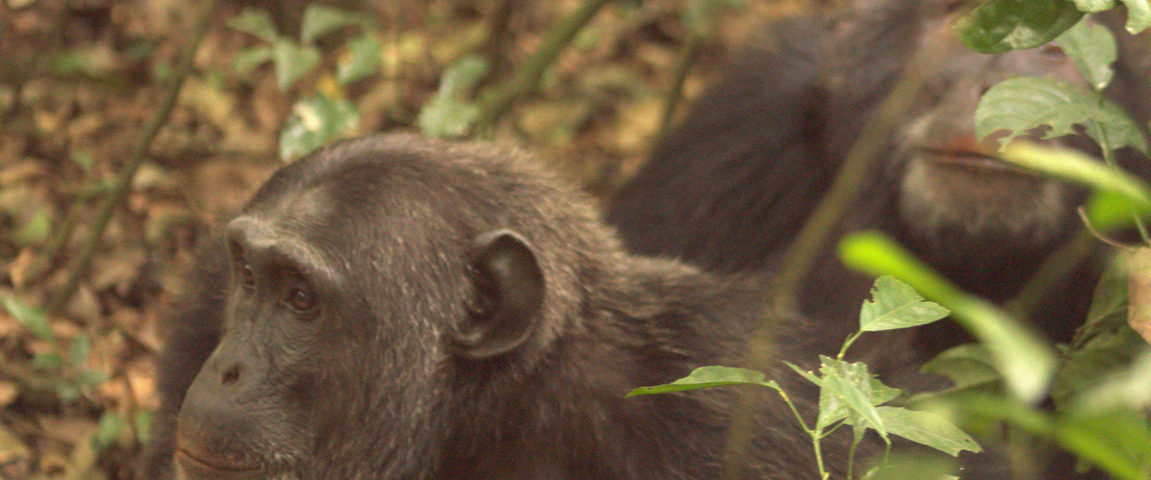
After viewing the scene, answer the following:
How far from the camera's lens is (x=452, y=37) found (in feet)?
25.6

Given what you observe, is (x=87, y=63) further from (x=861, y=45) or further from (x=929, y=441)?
(x=929, y=441)

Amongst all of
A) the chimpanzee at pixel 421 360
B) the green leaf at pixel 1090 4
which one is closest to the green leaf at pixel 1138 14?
the green leaf at pixel 1090 4

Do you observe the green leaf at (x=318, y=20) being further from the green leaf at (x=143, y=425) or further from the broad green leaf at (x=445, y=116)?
the green leaf at (x=143, y=425)

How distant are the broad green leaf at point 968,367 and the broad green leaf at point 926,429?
3.90 ft

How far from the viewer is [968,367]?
11.9ft

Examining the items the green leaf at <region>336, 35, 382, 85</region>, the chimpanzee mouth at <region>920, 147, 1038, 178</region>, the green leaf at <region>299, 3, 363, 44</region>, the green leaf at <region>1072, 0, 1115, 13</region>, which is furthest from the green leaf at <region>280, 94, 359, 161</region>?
the green leaf at <region>1072, 0, 1115, 13</region>

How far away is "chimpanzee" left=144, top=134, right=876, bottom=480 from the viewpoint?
3086mm

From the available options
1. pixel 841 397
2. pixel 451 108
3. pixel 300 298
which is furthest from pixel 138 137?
pixel 841 397

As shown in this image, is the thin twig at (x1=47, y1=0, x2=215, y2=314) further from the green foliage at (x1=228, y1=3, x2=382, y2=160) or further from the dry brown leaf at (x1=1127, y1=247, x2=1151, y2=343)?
the dry brown leaf at (x1=1127, y1=247, x2=1151, y2=343)

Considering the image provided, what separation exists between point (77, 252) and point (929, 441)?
4.22m

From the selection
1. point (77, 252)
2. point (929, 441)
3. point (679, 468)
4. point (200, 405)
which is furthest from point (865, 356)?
point (77, 252)

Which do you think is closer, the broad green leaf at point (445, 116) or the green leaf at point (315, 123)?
the green leaf at point (315, 123)

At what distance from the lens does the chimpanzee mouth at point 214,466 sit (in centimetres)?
304

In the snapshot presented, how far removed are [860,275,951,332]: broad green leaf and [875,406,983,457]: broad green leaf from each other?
164 millimetres
